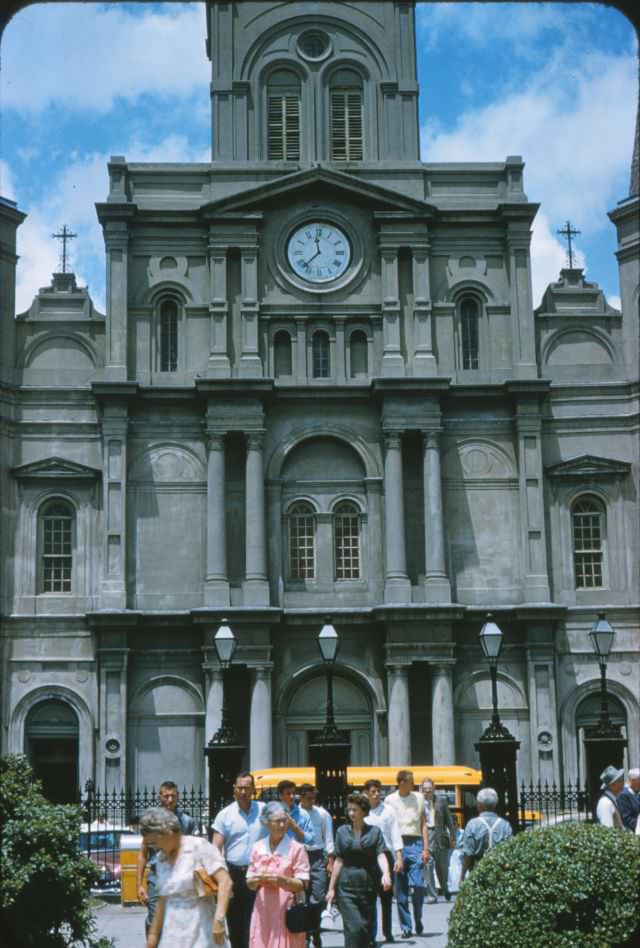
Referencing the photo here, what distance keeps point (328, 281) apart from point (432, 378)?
4.65 meters

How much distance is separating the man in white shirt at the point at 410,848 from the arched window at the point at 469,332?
2522 cm

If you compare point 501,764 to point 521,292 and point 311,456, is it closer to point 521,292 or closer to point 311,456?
point 311,456

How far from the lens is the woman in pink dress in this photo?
14469mm

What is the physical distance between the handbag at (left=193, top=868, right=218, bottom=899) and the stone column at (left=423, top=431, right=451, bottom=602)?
105ft

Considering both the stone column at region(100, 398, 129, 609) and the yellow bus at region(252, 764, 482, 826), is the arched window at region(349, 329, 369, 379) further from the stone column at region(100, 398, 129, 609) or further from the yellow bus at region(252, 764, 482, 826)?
the yellow bus at region(252, 764, 482, 826)

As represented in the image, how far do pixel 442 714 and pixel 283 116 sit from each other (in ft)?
61.8

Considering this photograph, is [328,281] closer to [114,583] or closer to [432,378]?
[432,378]

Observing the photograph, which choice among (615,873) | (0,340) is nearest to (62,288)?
(0,340)

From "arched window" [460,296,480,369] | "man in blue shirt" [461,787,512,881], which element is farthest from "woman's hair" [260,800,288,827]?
"arched window" [460,296,480,369]

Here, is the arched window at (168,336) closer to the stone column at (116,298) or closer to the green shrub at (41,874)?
the stone column at (116,298)

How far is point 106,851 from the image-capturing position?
33.2 meters

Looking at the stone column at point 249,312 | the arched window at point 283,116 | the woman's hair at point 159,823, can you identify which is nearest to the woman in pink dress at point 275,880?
the woman's hair at point 159,823

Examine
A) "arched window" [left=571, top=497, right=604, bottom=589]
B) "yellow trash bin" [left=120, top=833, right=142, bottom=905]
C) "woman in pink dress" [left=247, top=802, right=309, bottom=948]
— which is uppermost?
"arched window" [left=571, top=497, right=604, bottom=589]

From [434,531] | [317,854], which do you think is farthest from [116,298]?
[317,854]
